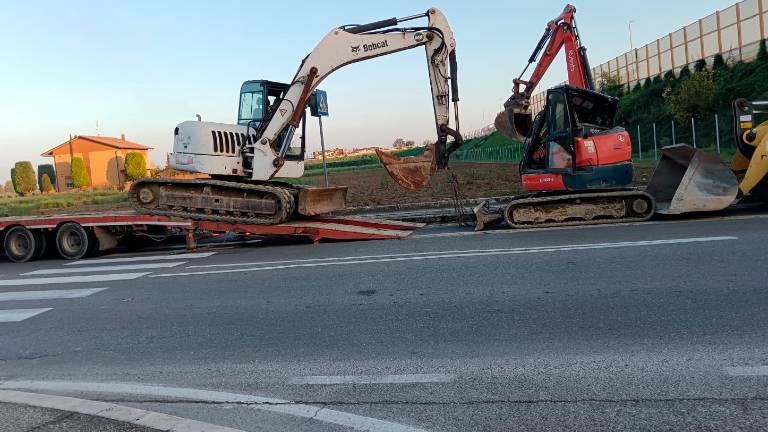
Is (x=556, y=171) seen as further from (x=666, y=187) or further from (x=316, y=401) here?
(x=316, y=401)

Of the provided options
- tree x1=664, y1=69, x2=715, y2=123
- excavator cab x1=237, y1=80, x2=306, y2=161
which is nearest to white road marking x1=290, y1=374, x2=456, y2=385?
excavator cab x1=237, y1=80, x2=306, y2=161

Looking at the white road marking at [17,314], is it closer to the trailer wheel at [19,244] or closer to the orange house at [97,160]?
the trailer wheel at [19,244]

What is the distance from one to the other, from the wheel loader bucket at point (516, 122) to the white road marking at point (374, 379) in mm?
9361

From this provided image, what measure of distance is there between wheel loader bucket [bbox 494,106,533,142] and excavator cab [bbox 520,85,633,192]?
92cm

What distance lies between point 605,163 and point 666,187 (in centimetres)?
180

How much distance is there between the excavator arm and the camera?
12766 millimetres

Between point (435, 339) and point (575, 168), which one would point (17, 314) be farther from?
point (575, 168)

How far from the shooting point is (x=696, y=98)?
31.6m

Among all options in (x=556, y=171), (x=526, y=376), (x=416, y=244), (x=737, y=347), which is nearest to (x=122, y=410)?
(x=526, y=376)

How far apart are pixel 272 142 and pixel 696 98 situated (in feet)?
86.1

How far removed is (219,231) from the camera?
40.3 feet

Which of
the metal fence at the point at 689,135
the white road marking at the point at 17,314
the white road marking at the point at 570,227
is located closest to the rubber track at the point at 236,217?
the white road marking at the point at 570,227

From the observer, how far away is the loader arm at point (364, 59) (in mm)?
12117

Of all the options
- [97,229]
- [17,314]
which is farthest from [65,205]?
[17,314]
